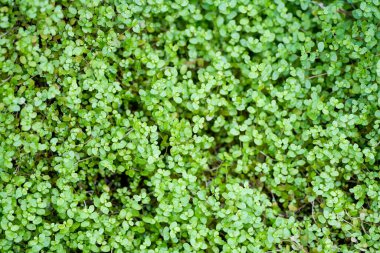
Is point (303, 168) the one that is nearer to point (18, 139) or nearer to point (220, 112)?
point (220, 112)

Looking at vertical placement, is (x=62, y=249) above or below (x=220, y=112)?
below

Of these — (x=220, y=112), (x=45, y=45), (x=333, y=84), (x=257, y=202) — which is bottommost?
(x=257, y=202)

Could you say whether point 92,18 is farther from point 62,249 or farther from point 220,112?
point 62,249

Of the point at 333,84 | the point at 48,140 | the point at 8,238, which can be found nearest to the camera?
the point at 8,238

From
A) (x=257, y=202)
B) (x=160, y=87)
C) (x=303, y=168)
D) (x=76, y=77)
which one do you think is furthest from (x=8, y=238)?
(x=303, y=168)

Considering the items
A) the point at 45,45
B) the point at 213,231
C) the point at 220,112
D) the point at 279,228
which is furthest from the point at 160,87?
the point at 279,228

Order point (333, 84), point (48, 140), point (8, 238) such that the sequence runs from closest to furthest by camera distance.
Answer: point (8, 238) < point (48, 140) < point (333, 84)

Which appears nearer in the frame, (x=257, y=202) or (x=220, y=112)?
(x=257, y=202)
